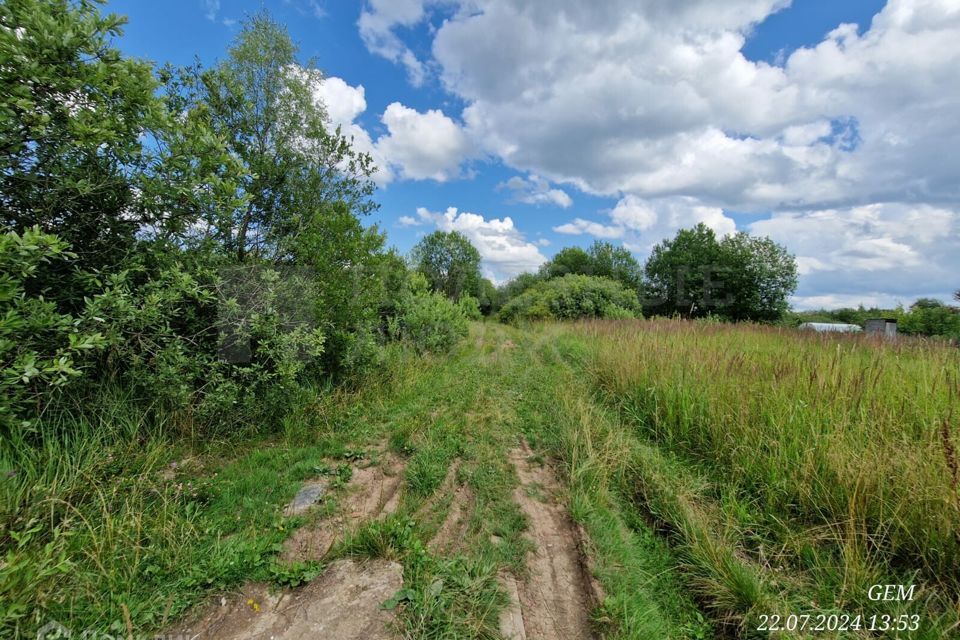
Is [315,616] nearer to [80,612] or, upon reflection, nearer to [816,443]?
[80,612]

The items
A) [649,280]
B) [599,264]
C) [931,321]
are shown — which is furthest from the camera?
[599,264]

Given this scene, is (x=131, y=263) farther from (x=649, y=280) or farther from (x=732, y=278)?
(x=649, y=280)

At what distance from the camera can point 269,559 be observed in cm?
227

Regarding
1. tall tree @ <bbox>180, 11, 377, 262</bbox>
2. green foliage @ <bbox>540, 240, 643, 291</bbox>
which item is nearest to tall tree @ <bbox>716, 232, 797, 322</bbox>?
green foliage @ <bbox>540, 240, 643, 291</bbox>

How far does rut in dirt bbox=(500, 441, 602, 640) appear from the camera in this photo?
76.2 inches

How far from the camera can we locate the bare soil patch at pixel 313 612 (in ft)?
5.92

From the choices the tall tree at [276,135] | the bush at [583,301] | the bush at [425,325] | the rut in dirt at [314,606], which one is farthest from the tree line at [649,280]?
the rut in dirt at [314,606]

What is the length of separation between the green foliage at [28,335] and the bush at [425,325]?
5.84 m

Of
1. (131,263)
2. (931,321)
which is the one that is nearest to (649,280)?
(931,321)

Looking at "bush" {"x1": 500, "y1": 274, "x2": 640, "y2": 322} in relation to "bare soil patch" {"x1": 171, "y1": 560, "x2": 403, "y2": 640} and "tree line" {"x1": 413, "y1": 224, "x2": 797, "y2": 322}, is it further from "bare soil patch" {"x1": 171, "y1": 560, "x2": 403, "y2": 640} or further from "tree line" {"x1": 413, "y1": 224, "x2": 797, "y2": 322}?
"bare soil patch" {"x1": 171, "y1": 560, "x2": 403, "y2": 640}

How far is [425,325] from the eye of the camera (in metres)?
9.53

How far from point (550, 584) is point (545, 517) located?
68 cm

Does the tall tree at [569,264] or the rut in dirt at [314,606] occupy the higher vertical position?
the tall tree at [569,264]

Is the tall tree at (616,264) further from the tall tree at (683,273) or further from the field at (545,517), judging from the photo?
the field at (545,517)
